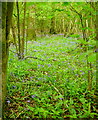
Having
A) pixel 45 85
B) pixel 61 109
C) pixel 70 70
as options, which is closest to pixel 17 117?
pixel 61 109

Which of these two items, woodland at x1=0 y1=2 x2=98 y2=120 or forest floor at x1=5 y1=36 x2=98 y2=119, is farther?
forest floor at x1=5 y1=36 x2=98 y2=119

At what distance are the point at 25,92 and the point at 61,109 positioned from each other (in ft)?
3.24

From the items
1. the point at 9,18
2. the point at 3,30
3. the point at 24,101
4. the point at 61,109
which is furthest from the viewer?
the point at 24,101

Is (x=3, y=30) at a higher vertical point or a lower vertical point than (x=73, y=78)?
higher

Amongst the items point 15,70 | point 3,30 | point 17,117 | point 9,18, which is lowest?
point 17,117

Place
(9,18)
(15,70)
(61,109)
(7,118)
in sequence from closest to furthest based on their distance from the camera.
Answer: (9,18)
(7,118)
(61,109)
(15,70)

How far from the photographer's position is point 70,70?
15.5 ft

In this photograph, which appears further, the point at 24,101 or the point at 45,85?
the point at 45,85

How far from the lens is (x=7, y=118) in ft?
8.21

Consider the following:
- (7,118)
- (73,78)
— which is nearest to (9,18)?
(7,118)

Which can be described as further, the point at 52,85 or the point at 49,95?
the point at 52,85

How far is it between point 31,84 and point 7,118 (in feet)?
4.28

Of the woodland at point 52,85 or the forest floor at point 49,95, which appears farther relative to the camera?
the forest floor at point 49,95

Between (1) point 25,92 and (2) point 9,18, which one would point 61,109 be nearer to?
(1) point 25,92
